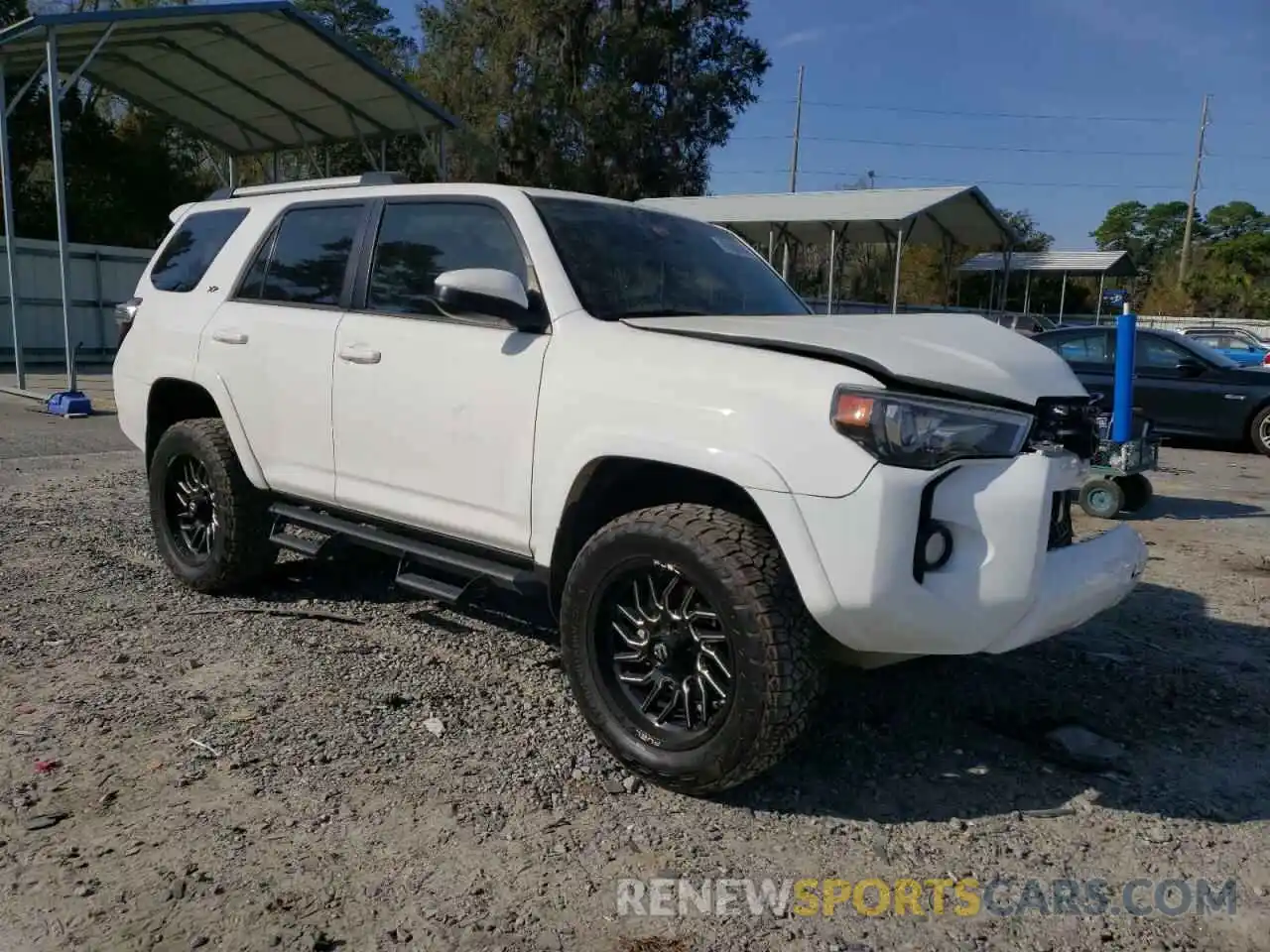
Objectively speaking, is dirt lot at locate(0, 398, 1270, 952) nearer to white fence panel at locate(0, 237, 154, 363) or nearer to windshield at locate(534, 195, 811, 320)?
windshield at locate(534, 195, 811, 320)

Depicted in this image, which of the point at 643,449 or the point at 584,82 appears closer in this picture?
the point at 643,449

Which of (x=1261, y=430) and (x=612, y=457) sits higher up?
(x=612, y=457)

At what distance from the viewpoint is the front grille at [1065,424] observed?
309cm

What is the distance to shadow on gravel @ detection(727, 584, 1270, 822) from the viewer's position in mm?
3223

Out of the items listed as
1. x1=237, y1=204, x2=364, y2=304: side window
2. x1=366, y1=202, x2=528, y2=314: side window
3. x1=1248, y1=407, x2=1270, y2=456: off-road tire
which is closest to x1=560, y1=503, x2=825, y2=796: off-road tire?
x1=366, y1=202, x2=528, y2=314: side window

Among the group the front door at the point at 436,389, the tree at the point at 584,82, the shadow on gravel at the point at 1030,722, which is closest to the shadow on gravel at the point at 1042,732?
the shadow on gravel at the point at 1030,722

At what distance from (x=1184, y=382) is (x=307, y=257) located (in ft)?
38.0

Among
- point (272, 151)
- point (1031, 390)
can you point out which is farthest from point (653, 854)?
point (272, 151)

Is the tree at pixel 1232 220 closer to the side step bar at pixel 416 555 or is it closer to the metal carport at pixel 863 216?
the metal carport at pixel 863 216

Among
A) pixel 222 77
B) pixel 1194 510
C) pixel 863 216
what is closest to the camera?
pixel 1194 510

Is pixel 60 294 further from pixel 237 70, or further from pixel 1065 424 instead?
pixel 1065 424

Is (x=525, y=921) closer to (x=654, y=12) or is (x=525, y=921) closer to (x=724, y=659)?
(x=724, y=659)

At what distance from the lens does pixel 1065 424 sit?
3129 millimetres

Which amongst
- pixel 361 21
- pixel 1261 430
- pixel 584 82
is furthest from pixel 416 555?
pixel 361 21
